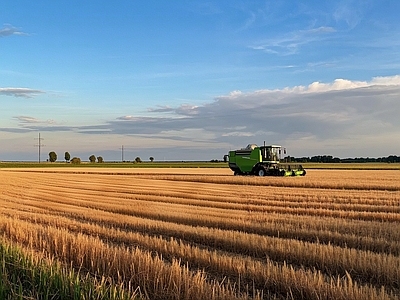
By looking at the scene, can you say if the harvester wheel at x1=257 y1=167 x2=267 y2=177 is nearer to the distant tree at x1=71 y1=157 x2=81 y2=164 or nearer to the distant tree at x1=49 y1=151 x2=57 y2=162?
the distant tree at x1=71 y1=157 x2=81 y2=164

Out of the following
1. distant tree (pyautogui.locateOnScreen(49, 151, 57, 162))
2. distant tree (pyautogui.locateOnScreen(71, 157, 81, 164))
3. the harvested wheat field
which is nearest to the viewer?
the harvested wheat field

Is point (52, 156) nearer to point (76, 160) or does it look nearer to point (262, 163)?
point (76, 160)

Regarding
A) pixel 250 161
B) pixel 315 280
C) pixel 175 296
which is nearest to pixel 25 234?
pixel 175 296

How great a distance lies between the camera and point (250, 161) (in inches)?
1604

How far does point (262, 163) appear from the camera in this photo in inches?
1585

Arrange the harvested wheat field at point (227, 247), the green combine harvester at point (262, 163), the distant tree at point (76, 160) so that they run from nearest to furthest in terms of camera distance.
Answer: the harvested wheat field at point (227, 247), the green combine harvester at point (262, 163), the distant tree at point (76, 160)

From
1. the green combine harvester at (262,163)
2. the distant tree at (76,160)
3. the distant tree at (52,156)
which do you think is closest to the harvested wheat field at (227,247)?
the green combine harvester at (262,163)

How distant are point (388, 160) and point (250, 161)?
302 ft

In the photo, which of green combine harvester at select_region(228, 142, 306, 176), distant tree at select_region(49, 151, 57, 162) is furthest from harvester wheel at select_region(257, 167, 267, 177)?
distant tree at select_region(49, 151, 57, 162)

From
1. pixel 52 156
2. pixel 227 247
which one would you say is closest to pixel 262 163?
pixel 227 247

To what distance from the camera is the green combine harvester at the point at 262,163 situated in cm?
3981

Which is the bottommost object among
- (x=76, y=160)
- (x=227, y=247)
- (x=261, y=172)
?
(x=227, y=247)

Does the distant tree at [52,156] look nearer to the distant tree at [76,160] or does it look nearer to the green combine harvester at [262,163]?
the distant tree at [76,160]

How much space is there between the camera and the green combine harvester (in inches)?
1567
